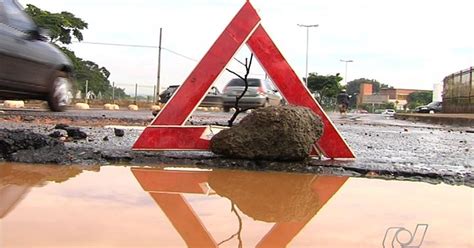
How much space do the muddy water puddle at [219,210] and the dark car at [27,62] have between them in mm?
973

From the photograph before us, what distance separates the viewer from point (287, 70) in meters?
5.93

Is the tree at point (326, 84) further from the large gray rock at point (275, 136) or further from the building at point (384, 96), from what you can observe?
the large gray rock at point (275, 136)

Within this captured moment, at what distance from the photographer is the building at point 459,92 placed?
28828 millimetres

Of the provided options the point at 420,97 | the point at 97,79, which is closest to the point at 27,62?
the point at 97,79

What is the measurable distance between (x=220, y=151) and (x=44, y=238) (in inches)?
114

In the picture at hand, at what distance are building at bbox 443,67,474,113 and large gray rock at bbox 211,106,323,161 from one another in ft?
81.0

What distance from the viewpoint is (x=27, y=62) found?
5609mm

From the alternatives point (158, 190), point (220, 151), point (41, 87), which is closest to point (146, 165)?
point (220, 151)

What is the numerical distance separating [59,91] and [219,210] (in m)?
3.62

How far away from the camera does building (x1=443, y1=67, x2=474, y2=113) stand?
2883 centimetres

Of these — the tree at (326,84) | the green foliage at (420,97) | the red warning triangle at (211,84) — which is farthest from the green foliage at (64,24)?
the green foliage at (420,97)

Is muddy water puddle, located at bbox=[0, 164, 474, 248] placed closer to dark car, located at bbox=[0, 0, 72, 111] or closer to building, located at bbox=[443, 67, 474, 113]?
dark car, located at bbox=[0, 0, 72, 111]

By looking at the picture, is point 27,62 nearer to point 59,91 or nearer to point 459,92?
point 59,91

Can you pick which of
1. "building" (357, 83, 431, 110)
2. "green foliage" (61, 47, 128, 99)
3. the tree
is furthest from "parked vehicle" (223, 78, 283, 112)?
"building" (357, 83, 431, 110)
